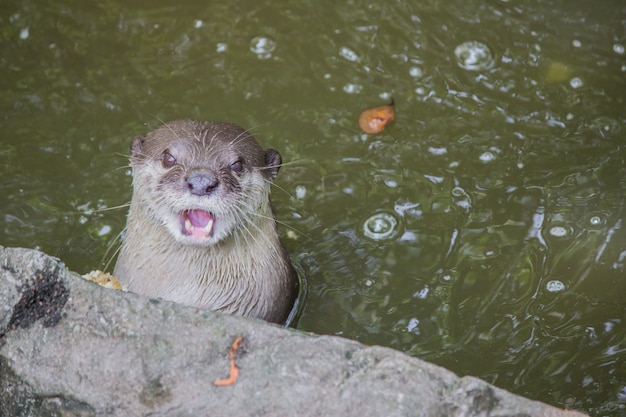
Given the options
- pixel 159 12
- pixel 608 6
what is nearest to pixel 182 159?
pixel 159 12

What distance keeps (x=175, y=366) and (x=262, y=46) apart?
2580 mm

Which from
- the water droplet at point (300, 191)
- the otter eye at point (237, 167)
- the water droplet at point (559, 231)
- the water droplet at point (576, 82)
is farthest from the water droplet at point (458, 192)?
the otter eye at point (237, 167)

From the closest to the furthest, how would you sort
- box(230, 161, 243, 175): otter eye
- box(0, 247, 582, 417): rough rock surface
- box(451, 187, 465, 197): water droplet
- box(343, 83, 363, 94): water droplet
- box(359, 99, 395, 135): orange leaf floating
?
box(0, 247, 582, 417): rough rock surface → box(230, 161, 243, 175): otter eye → box(451, 187, 465, 197): water droplet → box(359, 99, 395, 135): orange leaf floating → box(343, 83, 363, 94): water droplet

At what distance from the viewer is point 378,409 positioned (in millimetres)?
1889

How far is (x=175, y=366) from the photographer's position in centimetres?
200

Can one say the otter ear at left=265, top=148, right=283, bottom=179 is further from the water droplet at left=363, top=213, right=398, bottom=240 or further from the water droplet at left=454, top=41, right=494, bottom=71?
the water droplet at left=454, top=41, right=494, bottom=71

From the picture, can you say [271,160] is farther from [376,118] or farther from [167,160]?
[376,118]

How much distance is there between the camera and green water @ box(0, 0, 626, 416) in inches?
130

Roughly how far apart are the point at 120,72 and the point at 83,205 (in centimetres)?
78

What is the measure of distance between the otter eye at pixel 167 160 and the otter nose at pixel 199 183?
210 millimetres

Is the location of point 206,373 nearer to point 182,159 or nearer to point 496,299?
point 182,159

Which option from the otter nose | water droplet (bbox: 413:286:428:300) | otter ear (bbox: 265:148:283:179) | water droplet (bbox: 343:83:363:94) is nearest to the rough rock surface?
the otter nose

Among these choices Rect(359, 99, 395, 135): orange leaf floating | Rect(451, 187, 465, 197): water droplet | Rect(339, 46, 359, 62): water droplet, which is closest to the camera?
Rect(451, 187, 465, 197): water droplet

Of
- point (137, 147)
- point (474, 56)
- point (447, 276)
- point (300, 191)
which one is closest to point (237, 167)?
point (137, 147)
